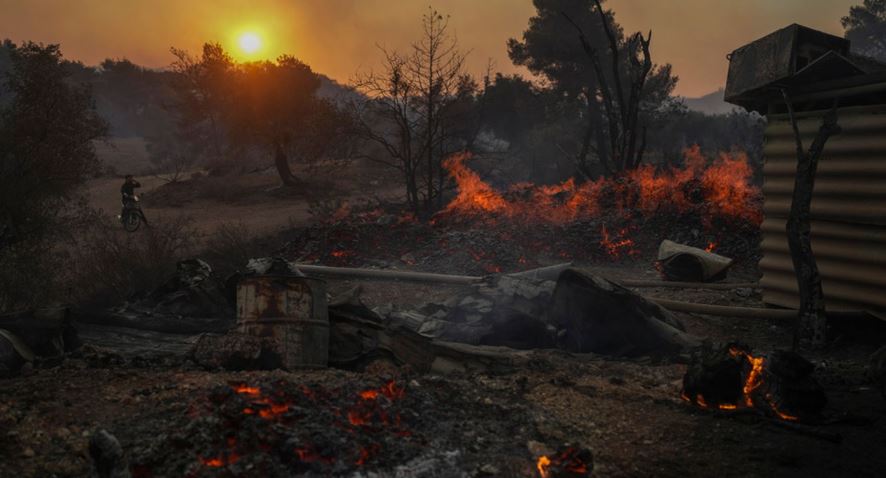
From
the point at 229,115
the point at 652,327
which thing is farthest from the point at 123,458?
the point at 229,115

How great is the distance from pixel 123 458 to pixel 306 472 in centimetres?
97

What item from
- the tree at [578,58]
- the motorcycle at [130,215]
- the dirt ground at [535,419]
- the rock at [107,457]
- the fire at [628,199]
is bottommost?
the dirt ground at [535,419]

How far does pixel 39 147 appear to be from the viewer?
16.0m

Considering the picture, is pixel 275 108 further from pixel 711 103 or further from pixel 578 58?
pixel 711 103

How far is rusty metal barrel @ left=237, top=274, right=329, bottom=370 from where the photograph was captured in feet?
19.4

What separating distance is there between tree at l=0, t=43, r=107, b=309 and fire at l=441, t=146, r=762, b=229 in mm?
8458

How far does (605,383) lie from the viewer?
550 centimetres

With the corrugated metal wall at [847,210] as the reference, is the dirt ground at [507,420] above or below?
below

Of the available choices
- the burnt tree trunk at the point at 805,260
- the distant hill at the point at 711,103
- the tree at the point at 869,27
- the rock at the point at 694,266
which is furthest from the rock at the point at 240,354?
the distant hill at the point at 711,103

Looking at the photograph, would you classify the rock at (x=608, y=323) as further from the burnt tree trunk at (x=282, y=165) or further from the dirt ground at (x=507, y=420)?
the burnt tree trunk at (x=282, y=165)

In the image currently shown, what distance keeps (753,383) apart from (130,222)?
1699cm

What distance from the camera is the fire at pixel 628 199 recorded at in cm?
1312

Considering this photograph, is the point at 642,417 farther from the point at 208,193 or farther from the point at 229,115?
the point at 229,115

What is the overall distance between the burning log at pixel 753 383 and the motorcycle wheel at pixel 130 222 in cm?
1646
